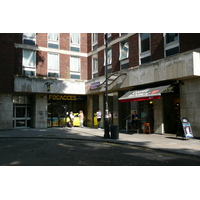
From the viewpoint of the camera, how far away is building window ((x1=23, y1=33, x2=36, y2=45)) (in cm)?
2080

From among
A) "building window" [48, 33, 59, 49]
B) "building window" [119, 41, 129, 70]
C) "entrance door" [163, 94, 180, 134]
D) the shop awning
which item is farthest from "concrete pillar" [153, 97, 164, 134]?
"building window" [48, 33, 59, 49]

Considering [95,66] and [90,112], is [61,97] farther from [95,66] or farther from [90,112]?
[95,66]

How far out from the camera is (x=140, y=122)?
1648cm

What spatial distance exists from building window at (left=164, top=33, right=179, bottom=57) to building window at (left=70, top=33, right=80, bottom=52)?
37.3 ft

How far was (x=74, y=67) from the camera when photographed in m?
23.2

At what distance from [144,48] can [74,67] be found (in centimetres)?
923

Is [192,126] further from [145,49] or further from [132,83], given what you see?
[145,49]

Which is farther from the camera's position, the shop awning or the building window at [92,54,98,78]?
the building window at [92,54,98,78]

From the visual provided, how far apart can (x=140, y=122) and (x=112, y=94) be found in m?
4.33

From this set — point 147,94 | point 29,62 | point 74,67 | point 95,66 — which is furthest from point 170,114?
point 29,62

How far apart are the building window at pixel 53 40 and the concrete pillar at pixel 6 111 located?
667 centimetres

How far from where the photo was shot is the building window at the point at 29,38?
20797 millimetres

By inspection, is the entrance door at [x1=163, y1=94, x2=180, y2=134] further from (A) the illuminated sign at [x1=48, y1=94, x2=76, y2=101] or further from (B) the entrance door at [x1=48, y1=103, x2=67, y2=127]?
(B) the entrance door at [x1=48, y1=103, x2=67, y2=127]

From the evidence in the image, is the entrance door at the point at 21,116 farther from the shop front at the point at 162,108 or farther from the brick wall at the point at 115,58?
the shop front at the point at 162,108
